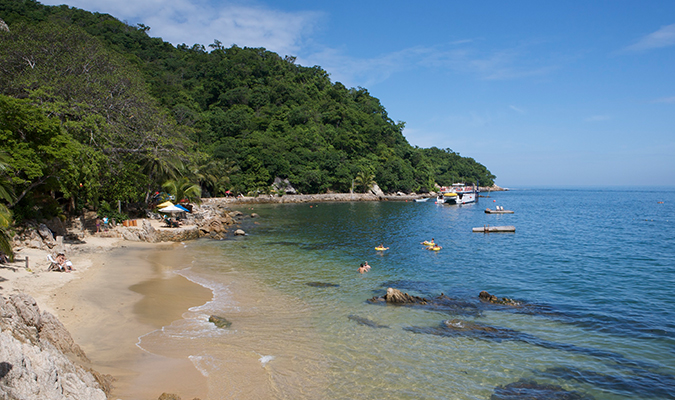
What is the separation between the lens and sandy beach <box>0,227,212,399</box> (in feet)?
28.5

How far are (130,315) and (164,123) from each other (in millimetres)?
26294

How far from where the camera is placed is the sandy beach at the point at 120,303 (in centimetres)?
870

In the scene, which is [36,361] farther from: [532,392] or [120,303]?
[532,392]

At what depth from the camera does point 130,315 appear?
1262 cm

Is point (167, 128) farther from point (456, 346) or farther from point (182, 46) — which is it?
point (182, 46)

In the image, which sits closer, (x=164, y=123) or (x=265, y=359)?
(x=265, y=359)

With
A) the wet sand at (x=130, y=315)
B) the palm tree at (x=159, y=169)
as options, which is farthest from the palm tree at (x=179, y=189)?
the wet sand at (x=130, y=315)

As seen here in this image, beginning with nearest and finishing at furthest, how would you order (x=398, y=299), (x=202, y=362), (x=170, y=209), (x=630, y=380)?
1. (x=202, y=362)
2. (x=630, y=380)
3. (x=398, y=299)
4. (x=170, y=209)

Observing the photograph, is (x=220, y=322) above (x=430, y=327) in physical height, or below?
above

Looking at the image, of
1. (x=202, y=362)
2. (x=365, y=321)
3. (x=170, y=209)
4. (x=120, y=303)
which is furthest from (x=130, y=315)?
(x=170, y=209)

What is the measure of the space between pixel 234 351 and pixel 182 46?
15522cm

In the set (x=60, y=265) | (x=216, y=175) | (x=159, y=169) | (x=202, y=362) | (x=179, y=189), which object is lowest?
(x=202, y=362)

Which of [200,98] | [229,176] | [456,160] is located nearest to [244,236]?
[229,176]

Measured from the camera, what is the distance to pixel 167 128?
3416 centimetres
